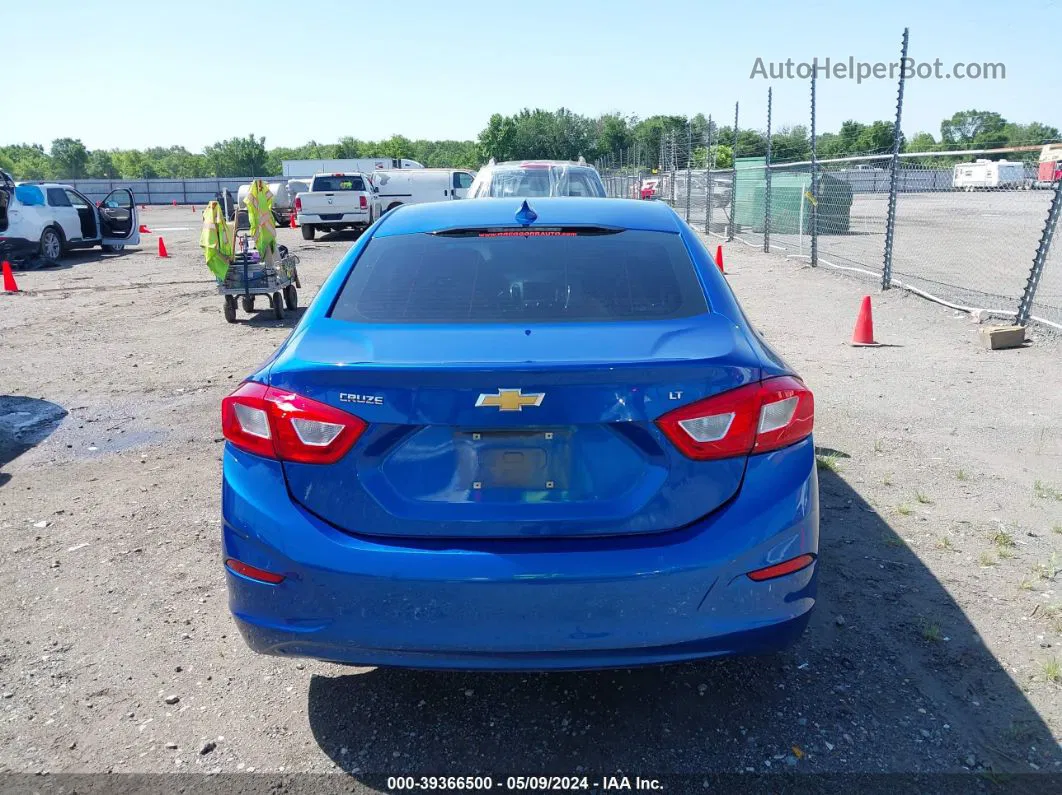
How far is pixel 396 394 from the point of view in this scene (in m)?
2.44

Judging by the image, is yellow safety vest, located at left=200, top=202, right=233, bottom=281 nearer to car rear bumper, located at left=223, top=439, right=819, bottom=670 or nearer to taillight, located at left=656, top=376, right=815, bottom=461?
car rear bumper, located at left=223, top=439, right=819, bottom=670

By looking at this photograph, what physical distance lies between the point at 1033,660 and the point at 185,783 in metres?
3.07

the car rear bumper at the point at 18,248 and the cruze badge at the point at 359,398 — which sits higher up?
the cruze badge at the point at 359,398

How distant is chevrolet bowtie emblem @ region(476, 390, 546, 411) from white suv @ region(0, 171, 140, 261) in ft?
59.6

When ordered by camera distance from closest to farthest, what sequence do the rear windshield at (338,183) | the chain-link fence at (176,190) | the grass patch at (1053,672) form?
the grass patch at (1053,672)
the rear windshield at (338,183)
the chain-link fence at (176,190)

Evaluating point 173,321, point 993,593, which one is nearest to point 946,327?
point 993,593

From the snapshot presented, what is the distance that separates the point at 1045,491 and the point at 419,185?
27530mm

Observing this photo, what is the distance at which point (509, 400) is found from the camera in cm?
241

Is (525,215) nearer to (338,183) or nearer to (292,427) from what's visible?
(292,427)

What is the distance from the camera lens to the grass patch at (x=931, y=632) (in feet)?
11.2

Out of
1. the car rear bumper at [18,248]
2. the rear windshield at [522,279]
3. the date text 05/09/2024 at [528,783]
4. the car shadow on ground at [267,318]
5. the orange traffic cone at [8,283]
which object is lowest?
the date text 05/09/2024 at [528,783]

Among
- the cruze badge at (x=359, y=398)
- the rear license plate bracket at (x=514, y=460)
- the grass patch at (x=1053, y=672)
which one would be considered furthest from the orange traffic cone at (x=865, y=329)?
the cruze badge at (x=359, y=398)

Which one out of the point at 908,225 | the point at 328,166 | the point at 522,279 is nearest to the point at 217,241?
the point at 522,279

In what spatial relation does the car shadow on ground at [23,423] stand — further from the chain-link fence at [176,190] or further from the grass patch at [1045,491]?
the chain-link fence at [176,190]
